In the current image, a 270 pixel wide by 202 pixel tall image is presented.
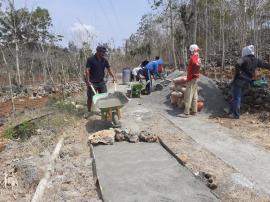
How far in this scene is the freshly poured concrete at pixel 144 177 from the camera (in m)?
4.55

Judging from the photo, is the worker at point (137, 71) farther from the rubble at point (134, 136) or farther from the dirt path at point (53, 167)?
the rubble at point (134, 136)

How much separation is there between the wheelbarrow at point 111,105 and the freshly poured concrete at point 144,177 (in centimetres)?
126

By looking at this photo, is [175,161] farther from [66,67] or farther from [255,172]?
[66,67]

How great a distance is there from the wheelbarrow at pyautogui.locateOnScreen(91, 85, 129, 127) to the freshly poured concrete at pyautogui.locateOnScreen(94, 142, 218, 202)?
1.26 meters

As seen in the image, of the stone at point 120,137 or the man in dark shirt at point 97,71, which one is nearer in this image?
the stone at point 120,137

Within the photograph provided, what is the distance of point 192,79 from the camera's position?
9258mm

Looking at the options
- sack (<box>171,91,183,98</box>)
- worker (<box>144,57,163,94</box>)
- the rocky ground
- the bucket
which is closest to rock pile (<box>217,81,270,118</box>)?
the rocky ground

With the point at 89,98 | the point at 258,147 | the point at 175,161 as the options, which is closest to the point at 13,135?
the point at 89,98

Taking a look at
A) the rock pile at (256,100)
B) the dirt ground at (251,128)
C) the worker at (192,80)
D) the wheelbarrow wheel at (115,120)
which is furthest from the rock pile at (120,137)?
the rock pile at (256,100)

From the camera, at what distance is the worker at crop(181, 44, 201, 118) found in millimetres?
9141

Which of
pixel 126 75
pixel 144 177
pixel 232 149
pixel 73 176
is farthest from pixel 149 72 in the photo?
pixel 144 177

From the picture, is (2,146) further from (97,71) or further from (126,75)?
(126,75)

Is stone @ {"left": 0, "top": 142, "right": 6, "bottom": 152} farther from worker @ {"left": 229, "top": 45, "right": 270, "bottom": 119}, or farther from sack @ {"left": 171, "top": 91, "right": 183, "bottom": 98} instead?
worker @ {"left": 229, "top": 45, "right": 270, "bottom": 119}

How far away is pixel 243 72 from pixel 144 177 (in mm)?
4892
